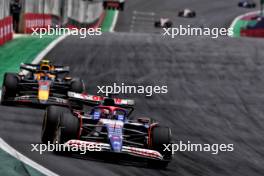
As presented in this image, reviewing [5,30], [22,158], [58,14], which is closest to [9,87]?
[22,158]

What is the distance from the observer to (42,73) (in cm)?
1919

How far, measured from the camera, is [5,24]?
3322cm

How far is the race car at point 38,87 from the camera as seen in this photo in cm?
1805

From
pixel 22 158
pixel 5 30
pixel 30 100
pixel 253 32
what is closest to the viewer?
pixel 22 158

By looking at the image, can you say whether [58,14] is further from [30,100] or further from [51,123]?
[51,123]

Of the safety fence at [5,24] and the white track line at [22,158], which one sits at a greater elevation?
the safety fence at [5,24]

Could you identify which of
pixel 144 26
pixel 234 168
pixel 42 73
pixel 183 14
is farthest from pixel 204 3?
pixel 234 168

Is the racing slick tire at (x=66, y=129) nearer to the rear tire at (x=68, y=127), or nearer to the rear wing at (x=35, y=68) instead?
the rear tire at (x=68, y=127)

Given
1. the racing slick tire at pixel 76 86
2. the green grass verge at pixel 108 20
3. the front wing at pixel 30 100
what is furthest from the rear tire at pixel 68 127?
the green grass verge at pixel 108 20

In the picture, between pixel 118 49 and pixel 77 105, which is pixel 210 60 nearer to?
pixel 118 49

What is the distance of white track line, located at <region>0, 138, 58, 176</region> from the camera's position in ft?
35.9

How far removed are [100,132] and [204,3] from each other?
74600mm

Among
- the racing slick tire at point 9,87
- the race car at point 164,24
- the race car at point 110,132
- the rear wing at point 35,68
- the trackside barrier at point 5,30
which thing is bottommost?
the race car at point 110,132

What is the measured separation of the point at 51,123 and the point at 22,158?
63.5 inches
